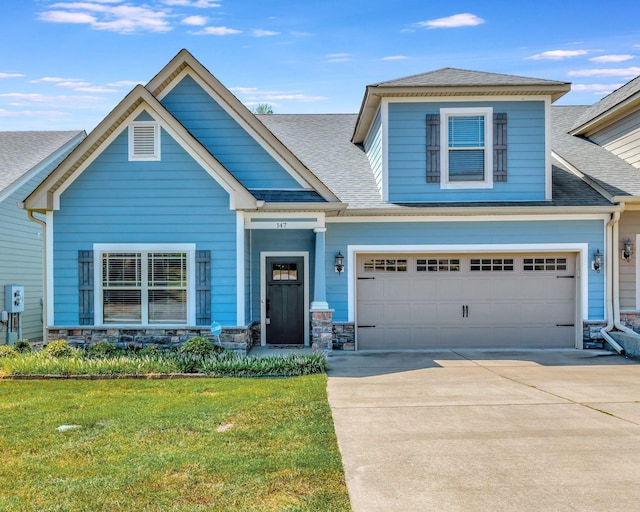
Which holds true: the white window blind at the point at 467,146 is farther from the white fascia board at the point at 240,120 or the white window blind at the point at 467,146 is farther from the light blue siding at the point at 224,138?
the light blue siding at the point at 224,138

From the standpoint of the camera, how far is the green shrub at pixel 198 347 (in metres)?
10.1

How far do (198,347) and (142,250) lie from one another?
7.41 ft

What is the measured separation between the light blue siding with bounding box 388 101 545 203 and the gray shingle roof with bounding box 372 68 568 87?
0.43 metres

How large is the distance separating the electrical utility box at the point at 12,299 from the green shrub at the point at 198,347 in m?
7.48

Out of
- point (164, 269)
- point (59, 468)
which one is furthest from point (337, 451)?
point (164, 269)

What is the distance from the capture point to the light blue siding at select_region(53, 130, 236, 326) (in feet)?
35.6

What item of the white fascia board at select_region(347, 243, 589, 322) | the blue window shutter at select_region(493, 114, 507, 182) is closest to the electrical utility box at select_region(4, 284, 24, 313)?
the white fascia board at select_region(347, 243, 589, 322)

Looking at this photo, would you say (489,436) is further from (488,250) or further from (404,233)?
(488,250)

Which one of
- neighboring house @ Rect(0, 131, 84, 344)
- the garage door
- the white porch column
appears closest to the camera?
the white porch column

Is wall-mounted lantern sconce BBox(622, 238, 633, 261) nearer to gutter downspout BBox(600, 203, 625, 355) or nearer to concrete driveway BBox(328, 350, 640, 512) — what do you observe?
gutter downspout BBox(600, 203, 625, 355)

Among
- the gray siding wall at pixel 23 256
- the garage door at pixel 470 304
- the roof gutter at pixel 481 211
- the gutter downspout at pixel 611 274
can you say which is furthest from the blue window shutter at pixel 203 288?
the gutter downspout at pixel 611 274

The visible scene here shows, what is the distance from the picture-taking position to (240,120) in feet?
38.6

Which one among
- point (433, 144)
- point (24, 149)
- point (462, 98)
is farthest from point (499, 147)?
point (24, 149)

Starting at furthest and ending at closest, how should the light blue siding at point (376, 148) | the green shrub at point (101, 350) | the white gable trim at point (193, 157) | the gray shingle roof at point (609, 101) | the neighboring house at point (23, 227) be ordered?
the neighboring house at point (23, 227) → the gray shingle roof at point (609, 101) → the light blue siding at point (376, 148) → the white gable trim at point (193, 157) → the green shrub at point (101, 350)
